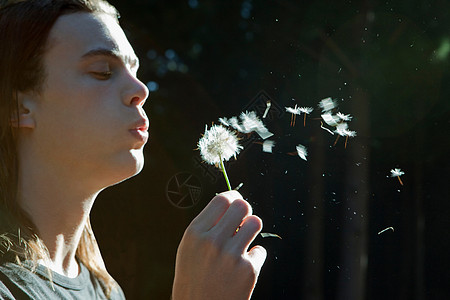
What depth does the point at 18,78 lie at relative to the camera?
123cm

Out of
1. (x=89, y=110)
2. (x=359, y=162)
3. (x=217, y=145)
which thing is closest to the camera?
(x=89, y=110)

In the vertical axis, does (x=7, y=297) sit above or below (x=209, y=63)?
below

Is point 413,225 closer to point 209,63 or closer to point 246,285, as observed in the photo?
point 246,285

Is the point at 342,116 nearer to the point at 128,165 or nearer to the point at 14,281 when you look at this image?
the point at 128,165

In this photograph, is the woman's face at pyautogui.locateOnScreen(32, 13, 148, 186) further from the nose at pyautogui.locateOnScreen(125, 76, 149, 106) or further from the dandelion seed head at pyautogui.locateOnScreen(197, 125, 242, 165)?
the dandelion seed head at pyautogui.locateOnScreen(197, 125, 242, 165)

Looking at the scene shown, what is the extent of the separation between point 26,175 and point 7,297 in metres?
0.30

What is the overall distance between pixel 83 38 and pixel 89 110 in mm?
191

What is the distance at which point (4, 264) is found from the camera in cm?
110

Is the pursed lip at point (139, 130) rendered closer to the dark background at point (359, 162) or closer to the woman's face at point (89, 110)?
the woman's face at point (89, 110)

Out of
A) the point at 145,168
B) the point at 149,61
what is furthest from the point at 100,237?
the point at 149,61

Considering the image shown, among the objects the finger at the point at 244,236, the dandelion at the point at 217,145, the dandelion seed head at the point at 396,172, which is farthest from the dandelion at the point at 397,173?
the finger at the point at 244,236

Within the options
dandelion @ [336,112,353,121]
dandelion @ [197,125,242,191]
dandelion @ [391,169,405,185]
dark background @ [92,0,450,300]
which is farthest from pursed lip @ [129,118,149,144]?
dandelion @ [391,169,405,185]

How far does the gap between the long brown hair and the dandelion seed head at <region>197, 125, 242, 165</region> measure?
1.43 feet

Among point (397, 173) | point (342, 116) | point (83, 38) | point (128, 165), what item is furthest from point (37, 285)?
point (397, 173)
